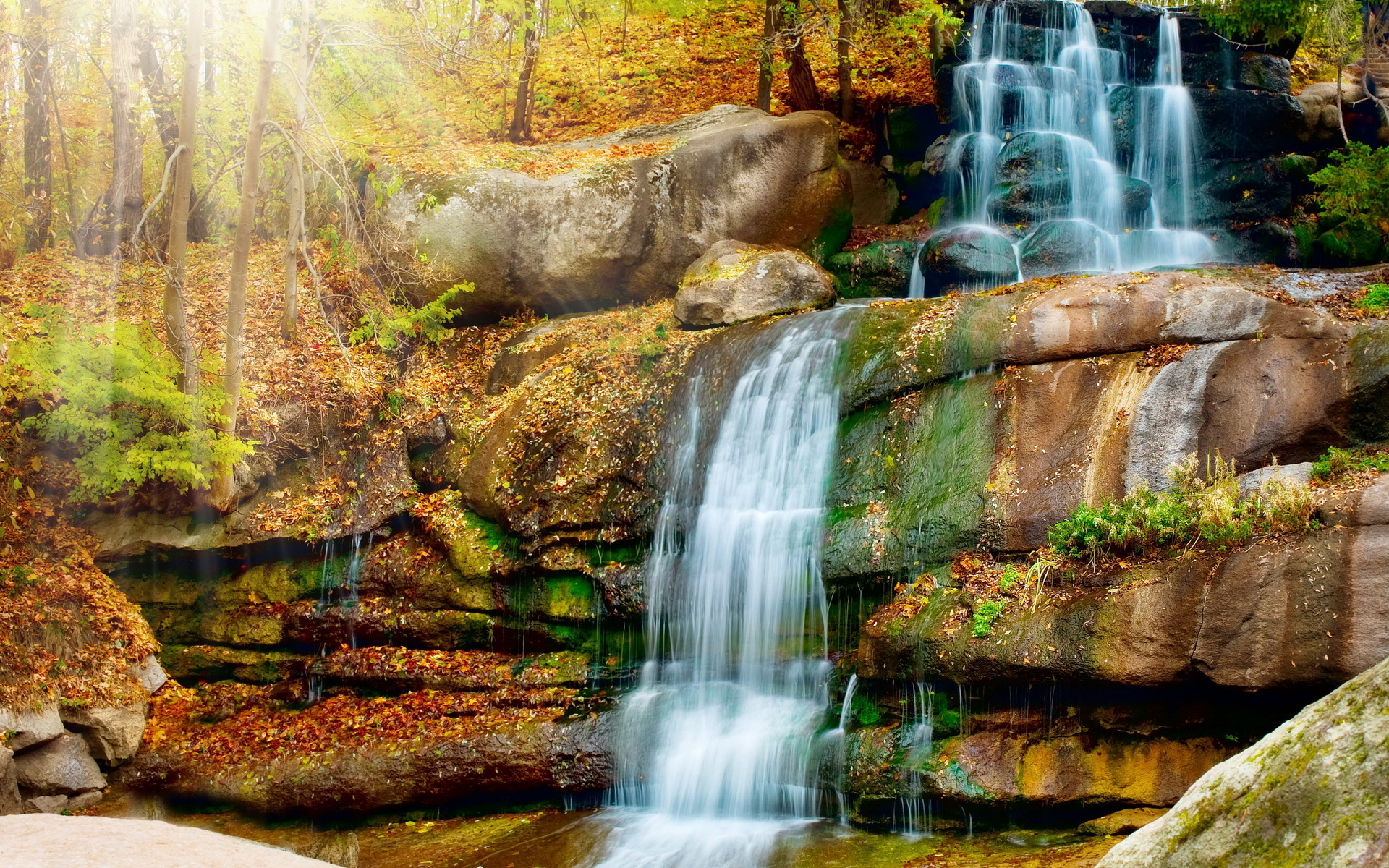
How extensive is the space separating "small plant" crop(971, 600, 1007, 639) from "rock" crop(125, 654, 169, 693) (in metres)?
8.61

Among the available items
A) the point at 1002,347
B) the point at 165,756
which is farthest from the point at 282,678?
the point at 1002,347

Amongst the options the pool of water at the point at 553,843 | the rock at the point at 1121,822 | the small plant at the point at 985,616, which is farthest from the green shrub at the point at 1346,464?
the pool of water at the point at 553,843

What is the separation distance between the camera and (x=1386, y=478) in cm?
643

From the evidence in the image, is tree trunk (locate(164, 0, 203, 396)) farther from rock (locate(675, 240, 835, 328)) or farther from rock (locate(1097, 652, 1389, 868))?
rock (locate(1097, 652, 1389, 868))

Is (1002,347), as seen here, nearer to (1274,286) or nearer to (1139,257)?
(1274,286)

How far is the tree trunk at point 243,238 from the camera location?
9.79m

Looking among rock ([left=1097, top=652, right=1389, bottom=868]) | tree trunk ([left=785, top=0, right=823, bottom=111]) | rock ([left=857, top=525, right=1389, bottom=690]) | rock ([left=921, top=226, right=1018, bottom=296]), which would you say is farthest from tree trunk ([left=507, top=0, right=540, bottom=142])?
rock ([left=1097, top=652, right=1389, bottom=868])

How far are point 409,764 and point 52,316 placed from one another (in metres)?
6.25

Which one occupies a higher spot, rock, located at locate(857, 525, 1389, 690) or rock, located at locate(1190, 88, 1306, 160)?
rock, located at locate(1190, 88, 1306, 160)

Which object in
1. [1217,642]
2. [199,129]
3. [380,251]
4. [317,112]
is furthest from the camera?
[199,129]

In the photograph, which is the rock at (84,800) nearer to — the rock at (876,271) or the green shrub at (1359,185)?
the rock at (876,271)

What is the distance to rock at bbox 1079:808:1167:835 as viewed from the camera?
6.49 m

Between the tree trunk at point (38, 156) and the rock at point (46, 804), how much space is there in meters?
9.91

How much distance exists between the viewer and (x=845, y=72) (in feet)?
55.9
